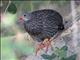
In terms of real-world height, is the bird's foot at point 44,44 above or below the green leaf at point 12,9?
below

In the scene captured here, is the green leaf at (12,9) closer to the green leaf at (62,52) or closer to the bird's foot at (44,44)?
the bird's foot at (44,44)

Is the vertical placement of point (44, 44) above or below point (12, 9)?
below

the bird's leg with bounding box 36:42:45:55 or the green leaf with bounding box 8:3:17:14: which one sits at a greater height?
the green leaf with bounding box 8:3:17:14

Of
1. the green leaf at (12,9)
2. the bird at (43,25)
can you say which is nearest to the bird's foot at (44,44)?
the bird at (43,25)

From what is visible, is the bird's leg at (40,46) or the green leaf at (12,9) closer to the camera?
the bird's leg at (40,46)

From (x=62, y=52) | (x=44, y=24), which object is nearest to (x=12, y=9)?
(x=44, y=24)

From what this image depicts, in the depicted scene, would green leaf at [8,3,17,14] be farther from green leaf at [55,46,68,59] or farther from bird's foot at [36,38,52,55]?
green leaf at [55,46,68,59]

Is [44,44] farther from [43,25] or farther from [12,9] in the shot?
[12,9]

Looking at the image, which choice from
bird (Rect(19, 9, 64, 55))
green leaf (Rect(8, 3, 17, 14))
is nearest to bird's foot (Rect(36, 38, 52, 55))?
bird (Rect(19, 9, 64, 55))
